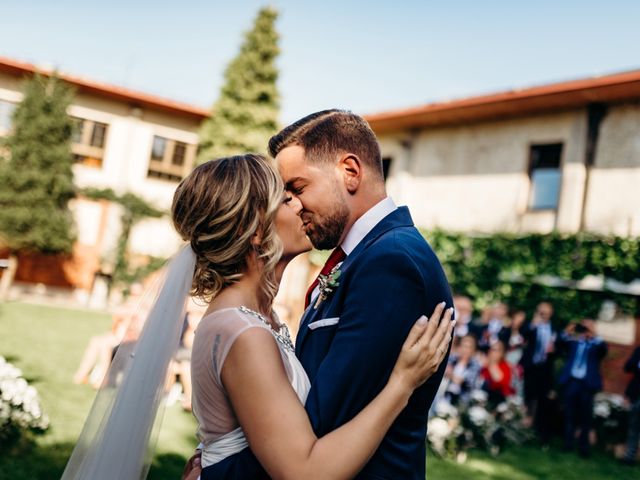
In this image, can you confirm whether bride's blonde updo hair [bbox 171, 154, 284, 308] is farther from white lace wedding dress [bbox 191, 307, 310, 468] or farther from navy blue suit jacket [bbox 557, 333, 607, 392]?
navy blue suit jacket [bbox 557, 333, 607, 392]

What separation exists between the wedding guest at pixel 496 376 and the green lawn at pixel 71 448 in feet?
2.90

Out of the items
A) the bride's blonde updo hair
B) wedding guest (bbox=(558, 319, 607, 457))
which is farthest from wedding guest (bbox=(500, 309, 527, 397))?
the bride's blonde updo hair

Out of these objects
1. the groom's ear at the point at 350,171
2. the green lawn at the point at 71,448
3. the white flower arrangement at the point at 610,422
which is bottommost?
the green lawn at the point at 71,448

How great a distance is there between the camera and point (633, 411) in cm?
959

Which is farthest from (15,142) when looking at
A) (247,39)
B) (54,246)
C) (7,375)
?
(7,375)

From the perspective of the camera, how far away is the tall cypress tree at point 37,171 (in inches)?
811

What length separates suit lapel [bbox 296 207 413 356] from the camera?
85.0 inches

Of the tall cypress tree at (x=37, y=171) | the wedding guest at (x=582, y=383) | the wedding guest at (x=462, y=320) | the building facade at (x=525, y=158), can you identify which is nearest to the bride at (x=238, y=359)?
the wedding guest at (x=582, y=383)

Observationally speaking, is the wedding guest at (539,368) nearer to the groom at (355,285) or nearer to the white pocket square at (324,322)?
the groom at (355,285)

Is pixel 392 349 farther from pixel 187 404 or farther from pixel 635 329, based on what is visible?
pixel 635 329

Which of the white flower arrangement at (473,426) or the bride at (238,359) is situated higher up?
the bride at (238,359)

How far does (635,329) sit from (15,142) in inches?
769

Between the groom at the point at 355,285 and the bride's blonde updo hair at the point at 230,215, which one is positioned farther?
the bride's blonde updo hair at the point at 230,215

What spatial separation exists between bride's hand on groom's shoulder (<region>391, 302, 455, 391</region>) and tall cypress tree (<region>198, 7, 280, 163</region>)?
22.3 meters
